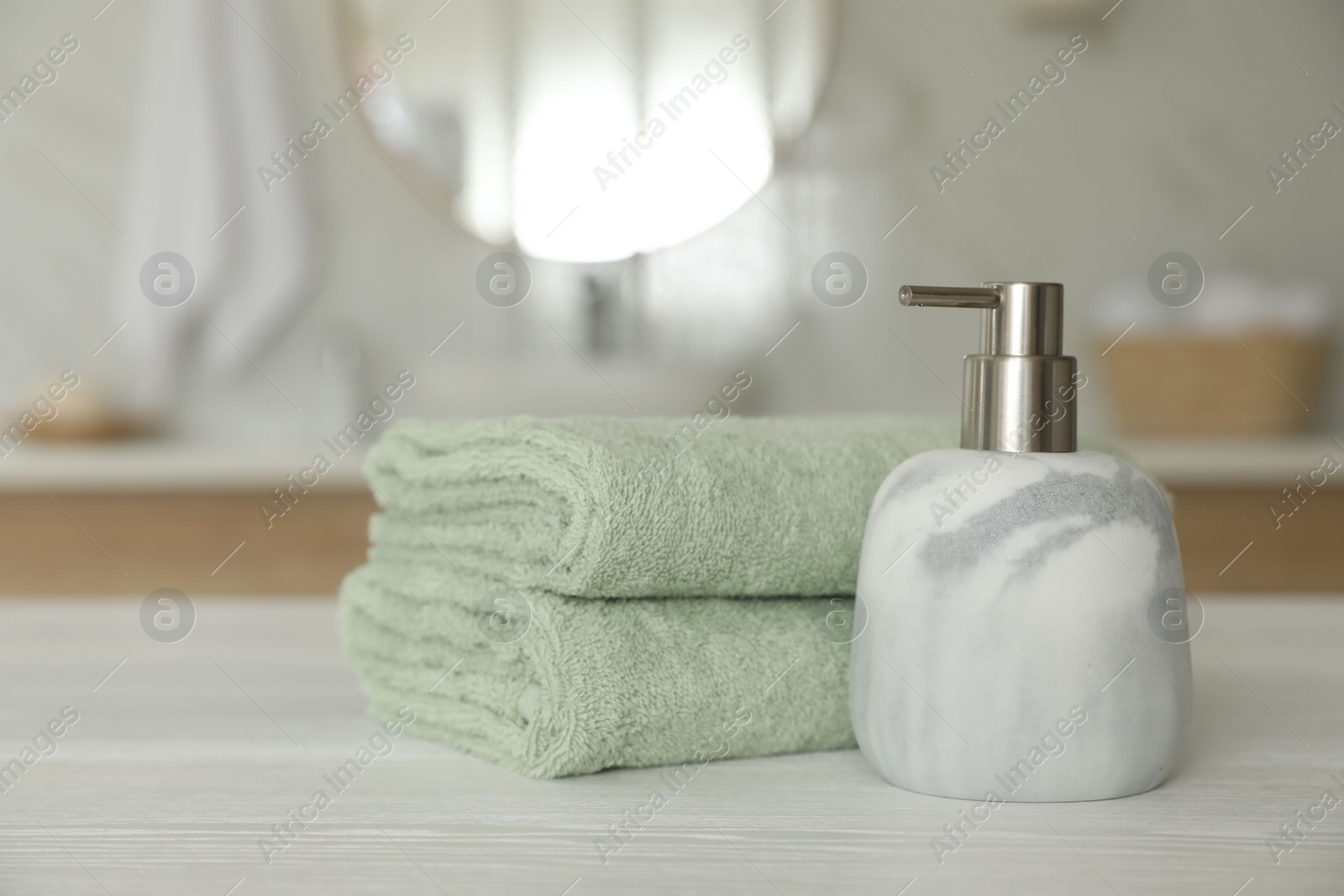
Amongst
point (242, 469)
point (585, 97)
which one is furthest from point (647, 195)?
point (242, 469)

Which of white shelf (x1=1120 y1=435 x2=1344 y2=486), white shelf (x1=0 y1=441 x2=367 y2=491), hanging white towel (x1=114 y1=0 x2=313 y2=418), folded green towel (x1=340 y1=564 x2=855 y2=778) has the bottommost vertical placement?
white shelf (x1=0 y1=441 x2=367 y2=491)

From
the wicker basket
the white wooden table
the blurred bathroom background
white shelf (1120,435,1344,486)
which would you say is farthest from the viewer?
the blurred bathroom background

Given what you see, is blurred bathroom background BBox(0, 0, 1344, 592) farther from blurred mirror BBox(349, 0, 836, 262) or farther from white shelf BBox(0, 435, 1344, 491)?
white shelf BBox(0, 435, 1344, 491)

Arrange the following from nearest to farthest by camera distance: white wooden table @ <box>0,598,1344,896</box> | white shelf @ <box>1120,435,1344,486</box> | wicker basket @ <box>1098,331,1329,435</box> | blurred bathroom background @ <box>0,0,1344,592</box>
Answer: white wooden table @ <box>0,598,1344,896</box>, white shelf @ <box>1120,435,1344,486</box>, wicker basket @ <box>1098,331,1329,435</box>, blurred bathroom background @ <box>0,0,1344,592</box>

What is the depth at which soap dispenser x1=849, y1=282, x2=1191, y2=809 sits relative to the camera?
38cm

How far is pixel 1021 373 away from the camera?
398 mm

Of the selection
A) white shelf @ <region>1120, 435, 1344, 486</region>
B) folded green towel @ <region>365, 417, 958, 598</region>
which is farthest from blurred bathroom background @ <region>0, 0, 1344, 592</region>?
folded green towel @ <region>365, 417, 958, 598</region>

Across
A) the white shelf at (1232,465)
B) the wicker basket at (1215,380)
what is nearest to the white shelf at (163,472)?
the white shelf at (1232,465)

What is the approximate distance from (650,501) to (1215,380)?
166cm

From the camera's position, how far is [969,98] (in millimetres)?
2029

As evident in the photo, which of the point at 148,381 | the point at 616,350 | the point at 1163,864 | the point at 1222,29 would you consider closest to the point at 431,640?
the point at 1163,864

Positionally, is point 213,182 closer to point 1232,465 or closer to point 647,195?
point 647,195

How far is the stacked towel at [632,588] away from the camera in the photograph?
418 millimetres

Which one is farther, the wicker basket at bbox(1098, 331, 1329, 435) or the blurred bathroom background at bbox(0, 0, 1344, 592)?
the blurred bathroom background at bbox(0, 0, 1344, 592)
